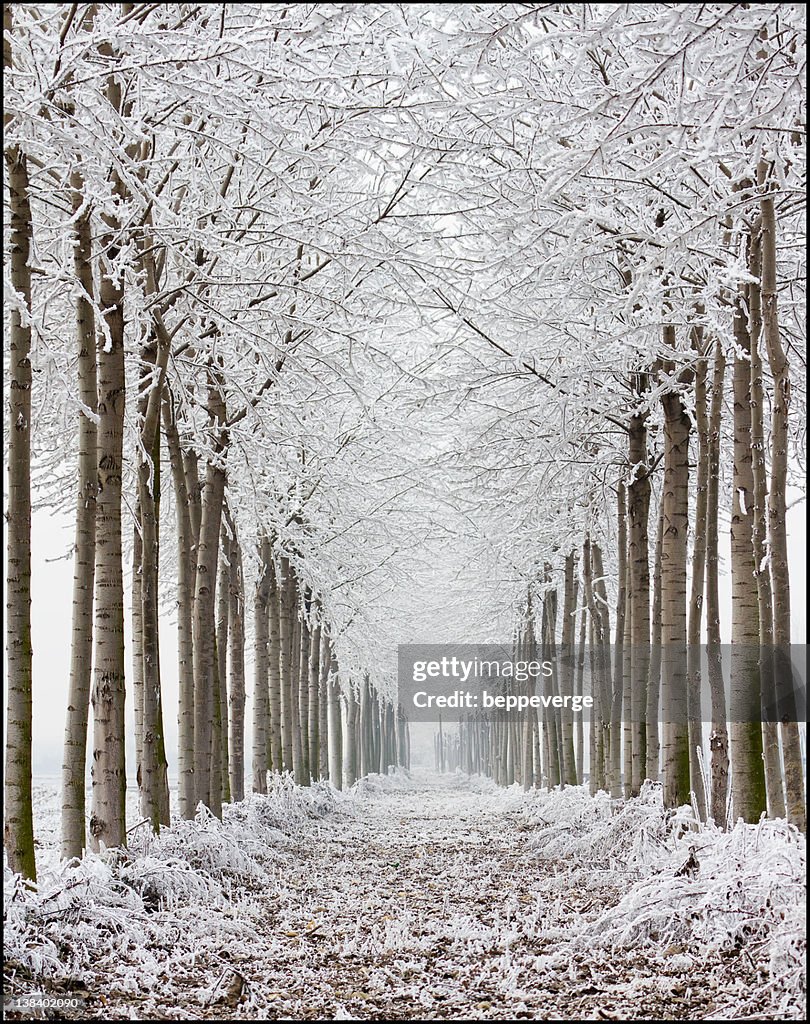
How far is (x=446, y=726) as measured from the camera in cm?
7062

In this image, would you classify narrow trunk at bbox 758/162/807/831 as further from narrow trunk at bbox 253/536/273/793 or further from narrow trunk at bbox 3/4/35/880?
narrow trunk at bbox 253/536/273/793

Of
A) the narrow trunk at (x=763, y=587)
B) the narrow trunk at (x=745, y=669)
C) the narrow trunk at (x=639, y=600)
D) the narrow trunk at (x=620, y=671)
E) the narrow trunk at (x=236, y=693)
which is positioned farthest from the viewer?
the narrow trunk at (x=236, y=693)

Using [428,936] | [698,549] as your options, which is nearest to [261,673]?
[698,549]

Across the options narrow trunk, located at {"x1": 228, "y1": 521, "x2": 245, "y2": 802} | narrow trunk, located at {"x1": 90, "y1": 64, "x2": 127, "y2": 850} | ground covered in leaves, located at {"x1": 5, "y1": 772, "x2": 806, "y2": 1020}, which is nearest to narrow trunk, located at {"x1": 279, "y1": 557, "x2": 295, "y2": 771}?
narrow trunk, located at {"x1": 228, "y1": 521, "x2": 245, "y2": 802}

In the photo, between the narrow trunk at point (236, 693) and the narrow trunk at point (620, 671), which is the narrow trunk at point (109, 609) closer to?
the narrow trunk at point (236, 693)

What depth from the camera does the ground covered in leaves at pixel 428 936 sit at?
4.79 metres

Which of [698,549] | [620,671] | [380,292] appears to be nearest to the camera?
[698,549]

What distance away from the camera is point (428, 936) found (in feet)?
21.9

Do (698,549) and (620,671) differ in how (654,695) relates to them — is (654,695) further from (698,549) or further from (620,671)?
(620,671)

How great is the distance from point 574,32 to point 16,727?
15.8ft

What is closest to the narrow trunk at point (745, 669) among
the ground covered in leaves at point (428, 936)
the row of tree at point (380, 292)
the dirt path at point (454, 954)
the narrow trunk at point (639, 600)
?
the row of tree at point (380, 292)

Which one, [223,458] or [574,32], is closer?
[574,32]

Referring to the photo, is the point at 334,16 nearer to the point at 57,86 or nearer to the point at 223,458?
the point at 57,86

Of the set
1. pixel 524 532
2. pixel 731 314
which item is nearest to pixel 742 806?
pixel 731 314
